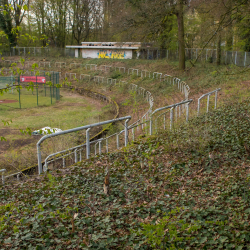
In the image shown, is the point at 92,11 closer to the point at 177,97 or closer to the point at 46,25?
the point at 46,25

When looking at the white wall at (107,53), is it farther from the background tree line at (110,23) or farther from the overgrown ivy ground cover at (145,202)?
the overgrown ivy ground cover at (145,202)

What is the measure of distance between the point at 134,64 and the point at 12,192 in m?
32.3

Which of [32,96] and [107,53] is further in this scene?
[107,53]

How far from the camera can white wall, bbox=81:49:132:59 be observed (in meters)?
41.3

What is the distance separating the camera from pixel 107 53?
44.2 metres

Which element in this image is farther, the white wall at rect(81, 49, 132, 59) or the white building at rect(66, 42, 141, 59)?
the white wall at rect(81, 49, 132, 59)

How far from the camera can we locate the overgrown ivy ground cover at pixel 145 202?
12.2ft

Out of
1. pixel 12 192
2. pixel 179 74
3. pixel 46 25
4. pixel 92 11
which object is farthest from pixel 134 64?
pixel 12 192

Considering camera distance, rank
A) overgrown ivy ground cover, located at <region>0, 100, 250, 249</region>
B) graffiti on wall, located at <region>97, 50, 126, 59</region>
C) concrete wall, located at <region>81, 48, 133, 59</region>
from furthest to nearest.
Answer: graffiti on wall, located at <region>97, 50, 126, 59</region> → concrete wall, located at <region>81, 48, 133, 59</region> → overgrown ivy ground cover, located at <region>0, 100, 250, 249</region>

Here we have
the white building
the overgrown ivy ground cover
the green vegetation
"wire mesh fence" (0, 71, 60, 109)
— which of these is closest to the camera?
the overgrown ivy ground cover

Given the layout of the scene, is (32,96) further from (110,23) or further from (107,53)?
(107,53)

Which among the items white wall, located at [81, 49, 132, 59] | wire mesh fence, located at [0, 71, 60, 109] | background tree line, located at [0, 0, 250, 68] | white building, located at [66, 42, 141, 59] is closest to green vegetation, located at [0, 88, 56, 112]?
wire mesh fence, located at [0, 71, 60, 109]

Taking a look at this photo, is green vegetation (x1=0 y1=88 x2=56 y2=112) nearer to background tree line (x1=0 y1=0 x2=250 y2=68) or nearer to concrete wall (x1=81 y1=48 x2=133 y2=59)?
background tree line (x1=0 y1=0 x2=250 y2=68)

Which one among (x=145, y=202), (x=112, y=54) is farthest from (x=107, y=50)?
(x=145, y=202)
